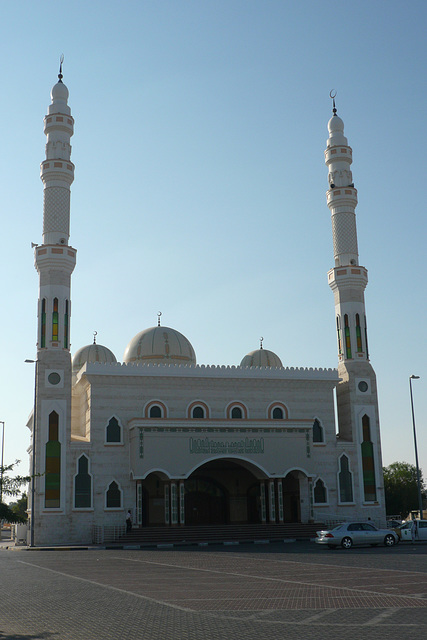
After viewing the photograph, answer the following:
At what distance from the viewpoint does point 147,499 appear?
37781 mm

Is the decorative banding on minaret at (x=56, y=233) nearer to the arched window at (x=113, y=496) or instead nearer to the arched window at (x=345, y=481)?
the arched window at (x=113, y=496)

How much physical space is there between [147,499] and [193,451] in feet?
14.3

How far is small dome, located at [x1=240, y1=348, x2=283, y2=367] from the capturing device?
46.0 meters

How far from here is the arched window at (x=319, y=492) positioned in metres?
38.5

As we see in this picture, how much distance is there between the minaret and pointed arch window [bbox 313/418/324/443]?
131 cm

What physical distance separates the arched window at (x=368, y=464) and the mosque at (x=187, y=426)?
0.19 ft

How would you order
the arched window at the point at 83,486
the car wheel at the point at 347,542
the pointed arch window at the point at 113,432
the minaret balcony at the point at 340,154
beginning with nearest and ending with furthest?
the car wheel at the point at 347,542
the arched window at the point at 83,486
the pointed arch window at the point at 113,432
the minaret balcony at the point at 340,154

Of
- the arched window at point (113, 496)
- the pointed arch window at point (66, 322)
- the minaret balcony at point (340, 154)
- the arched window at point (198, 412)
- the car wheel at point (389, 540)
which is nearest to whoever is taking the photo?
the car wheel at point (389, 540)

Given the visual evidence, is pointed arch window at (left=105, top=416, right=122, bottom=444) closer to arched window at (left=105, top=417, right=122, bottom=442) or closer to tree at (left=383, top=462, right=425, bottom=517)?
arched window at (left=105, top=417, right=122, bottom=442)

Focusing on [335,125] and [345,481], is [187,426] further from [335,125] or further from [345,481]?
[335,125]

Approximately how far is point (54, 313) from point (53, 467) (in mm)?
7791

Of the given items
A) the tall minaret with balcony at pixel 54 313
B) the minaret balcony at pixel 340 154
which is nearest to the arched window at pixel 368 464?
the minaret balcony at pixel 340 154

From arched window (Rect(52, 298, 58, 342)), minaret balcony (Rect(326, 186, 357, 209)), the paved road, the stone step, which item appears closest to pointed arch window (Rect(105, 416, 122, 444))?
the stone step

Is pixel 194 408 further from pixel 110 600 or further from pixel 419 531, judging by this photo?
pixel 110 600
